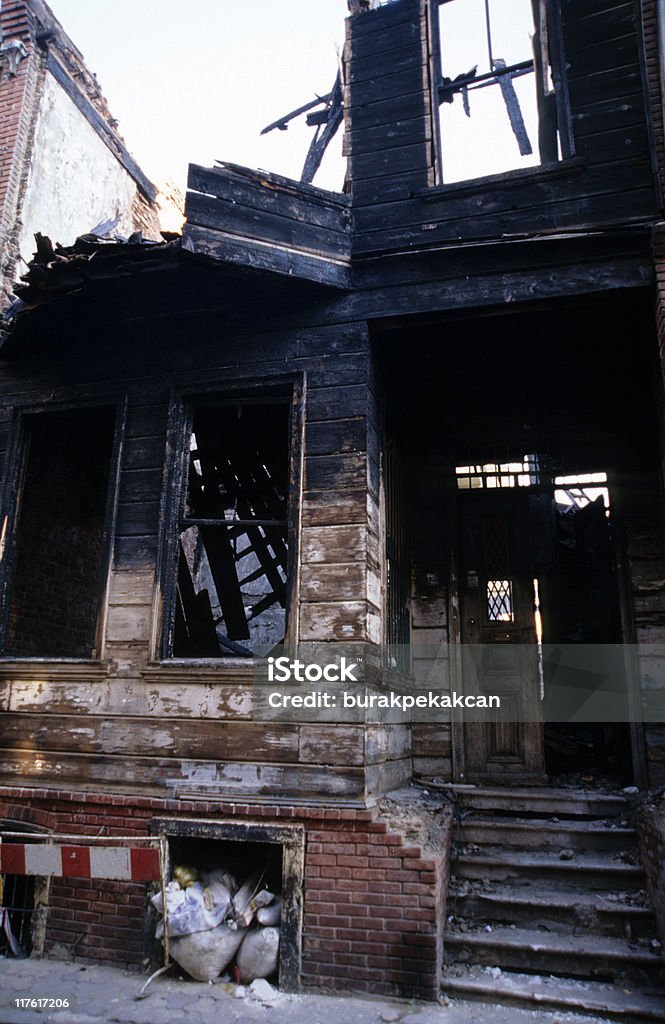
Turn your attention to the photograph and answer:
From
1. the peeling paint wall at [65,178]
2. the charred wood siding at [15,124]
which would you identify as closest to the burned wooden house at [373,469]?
the charred wood siding at [15,124]

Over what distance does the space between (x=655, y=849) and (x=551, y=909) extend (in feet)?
2.74

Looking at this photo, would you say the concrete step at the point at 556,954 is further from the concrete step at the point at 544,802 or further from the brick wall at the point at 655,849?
the concrete step at the point at 544,802

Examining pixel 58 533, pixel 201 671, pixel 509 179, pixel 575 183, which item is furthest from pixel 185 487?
pixel 575 183

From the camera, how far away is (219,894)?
4980 mm

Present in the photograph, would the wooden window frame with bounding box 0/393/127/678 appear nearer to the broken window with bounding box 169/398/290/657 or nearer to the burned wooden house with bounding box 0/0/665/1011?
the burned wooden house with bounding box 0/0/665/1011

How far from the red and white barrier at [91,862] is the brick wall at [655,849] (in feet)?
10.7

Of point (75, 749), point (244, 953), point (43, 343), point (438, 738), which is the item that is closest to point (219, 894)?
point (244, 953)

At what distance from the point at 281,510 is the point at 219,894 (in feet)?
16.5

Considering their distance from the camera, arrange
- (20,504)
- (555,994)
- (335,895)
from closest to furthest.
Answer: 1. (555,994)
2. (335,895)
3. (20,504)

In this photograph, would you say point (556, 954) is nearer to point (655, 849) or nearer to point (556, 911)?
point (556, 911)

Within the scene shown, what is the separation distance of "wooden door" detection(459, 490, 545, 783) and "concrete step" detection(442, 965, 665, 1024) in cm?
221

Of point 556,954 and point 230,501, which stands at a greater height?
point 230,501

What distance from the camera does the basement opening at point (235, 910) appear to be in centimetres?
476

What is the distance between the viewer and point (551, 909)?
503cm
